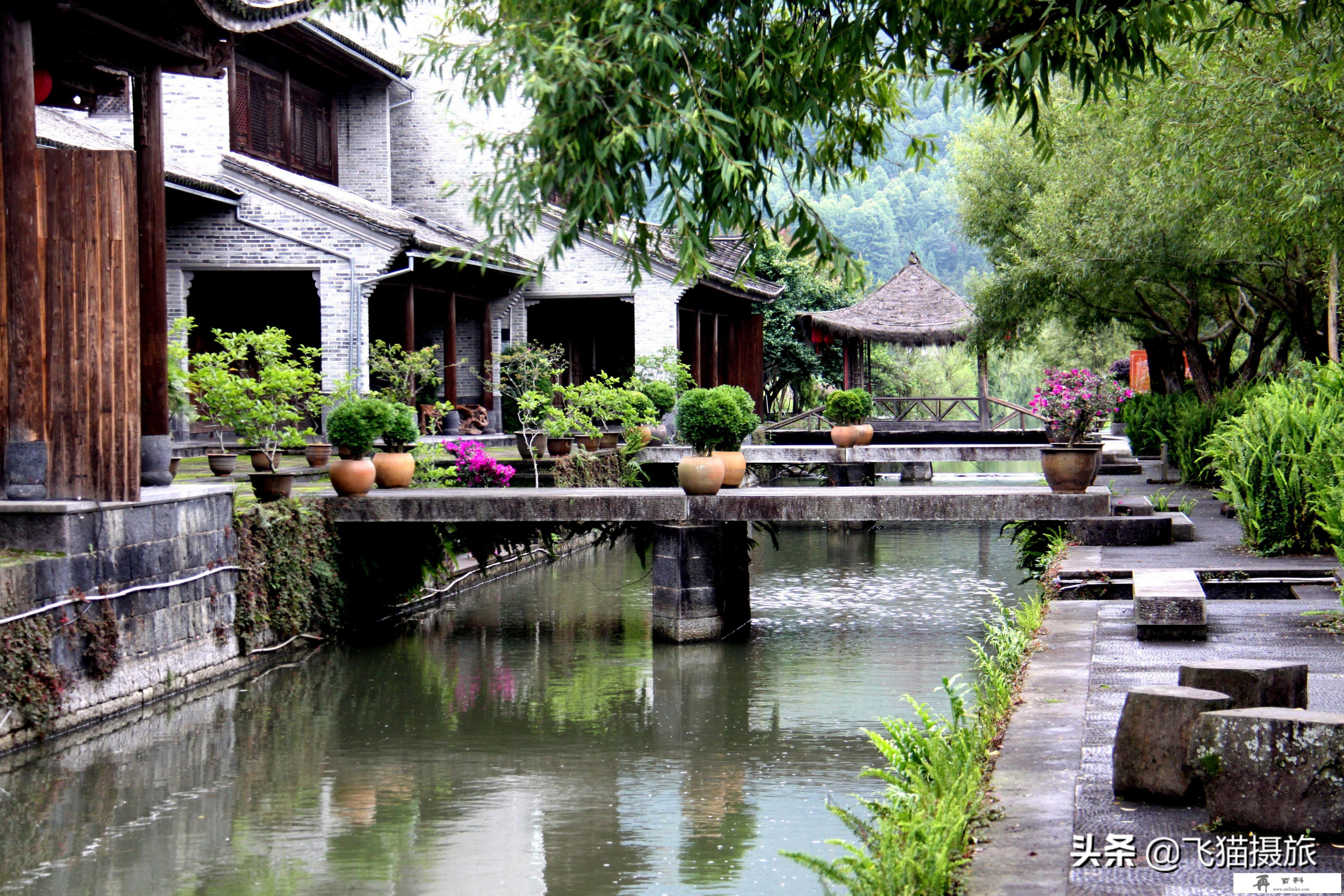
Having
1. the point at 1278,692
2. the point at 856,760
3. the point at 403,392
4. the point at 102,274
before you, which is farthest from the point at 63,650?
the point at 403,392

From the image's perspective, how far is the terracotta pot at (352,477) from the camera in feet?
41.2

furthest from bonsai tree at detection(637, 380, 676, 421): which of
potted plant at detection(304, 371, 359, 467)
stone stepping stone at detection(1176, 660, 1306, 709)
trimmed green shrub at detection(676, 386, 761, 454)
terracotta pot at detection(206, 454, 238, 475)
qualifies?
stone stepping stone at detection(1176, 660, 1306, 709)

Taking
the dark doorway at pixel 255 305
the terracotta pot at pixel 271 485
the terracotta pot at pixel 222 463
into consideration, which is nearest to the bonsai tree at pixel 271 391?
the terracotta pot at pixel 271 485

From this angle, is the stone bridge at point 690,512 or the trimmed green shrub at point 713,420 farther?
the trimmed green shrub at point 713,420

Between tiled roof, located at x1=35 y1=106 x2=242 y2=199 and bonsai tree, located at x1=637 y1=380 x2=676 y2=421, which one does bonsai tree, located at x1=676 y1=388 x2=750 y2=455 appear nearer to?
tiled roof, located at x1=35 y1=106 x2=242 y2=199

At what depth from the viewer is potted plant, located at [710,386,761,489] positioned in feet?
41.1

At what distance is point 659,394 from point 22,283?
15.2m

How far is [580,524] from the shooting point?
13.3 m

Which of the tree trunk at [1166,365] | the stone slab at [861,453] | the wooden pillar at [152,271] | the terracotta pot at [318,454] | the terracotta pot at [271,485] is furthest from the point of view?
the tree trunk at [1166,365]

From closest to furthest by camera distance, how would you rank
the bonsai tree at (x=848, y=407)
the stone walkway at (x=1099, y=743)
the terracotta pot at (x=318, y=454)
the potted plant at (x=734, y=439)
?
the stone walkway at (x=1099, y=743) < the potted plant at (x=734, y=439) < the terracotta pot at (x=318, y=454) < the bonsai tree at (x=848, y=407)

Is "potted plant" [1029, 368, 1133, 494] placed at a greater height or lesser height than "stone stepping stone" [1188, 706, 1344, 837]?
greater

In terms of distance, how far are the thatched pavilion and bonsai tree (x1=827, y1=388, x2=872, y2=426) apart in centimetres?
1097

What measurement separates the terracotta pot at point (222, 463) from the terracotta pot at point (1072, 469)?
27.1 feet

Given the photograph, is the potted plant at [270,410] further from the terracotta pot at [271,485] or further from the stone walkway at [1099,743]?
the stone walkway at [1099,743]
